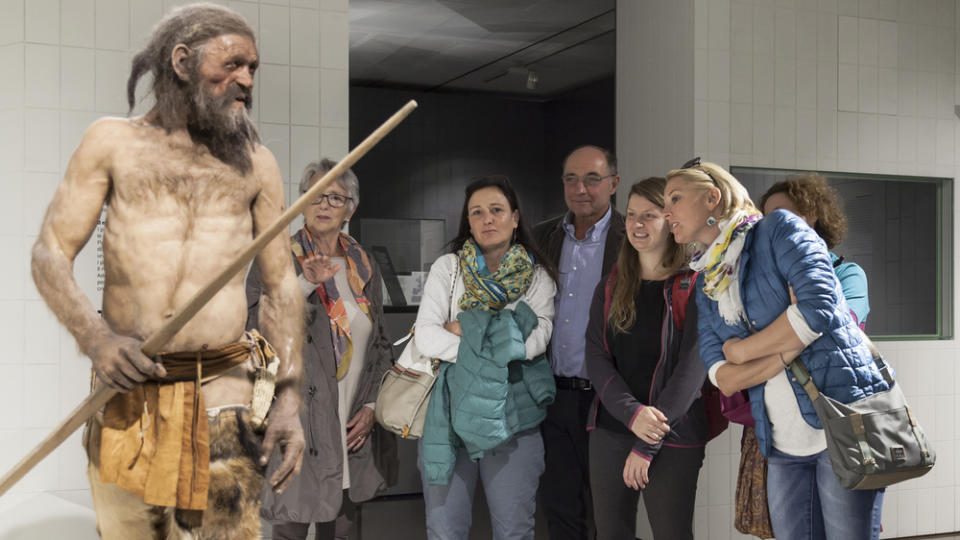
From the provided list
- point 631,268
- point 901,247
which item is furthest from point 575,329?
point 901,247

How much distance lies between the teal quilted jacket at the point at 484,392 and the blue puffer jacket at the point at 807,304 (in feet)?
2.25

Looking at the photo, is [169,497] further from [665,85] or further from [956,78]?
[956,78]

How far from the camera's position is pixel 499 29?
632cm

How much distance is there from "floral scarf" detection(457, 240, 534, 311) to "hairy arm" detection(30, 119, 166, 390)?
1.41 meters

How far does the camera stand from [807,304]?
208cm

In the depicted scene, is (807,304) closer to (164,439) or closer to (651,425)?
(651,425)

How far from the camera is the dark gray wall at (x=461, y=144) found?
8.18 meters

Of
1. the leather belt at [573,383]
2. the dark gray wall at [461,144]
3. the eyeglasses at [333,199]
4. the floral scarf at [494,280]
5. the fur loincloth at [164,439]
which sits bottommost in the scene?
the leather belt at [573,383]

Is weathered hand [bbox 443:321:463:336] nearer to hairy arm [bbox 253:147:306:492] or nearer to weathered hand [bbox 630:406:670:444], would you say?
weathered hand [bbox 630:406:670:444]

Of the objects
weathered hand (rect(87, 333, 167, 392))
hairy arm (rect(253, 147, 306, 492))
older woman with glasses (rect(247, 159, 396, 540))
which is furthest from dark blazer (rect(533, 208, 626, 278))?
weathered hand (rect(87, 333, 167, 392))

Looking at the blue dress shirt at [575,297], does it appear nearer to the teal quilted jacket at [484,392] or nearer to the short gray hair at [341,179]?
the teal quilted jacket at [484,392]

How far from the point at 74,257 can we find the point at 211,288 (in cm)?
30

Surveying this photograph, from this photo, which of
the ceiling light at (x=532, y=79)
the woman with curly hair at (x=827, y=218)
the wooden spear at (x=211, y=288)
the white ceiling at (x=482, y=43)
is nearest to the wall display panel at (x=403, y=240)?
the white ceiling at (x=482, y=43)

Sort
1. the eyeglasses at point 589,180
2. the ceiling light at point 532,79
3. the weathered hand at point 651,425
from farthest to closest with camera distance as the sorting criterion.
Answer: the ceiling light at point 532,79
the eyeglasses at point 589,180
the weathered hand at point 651,425
